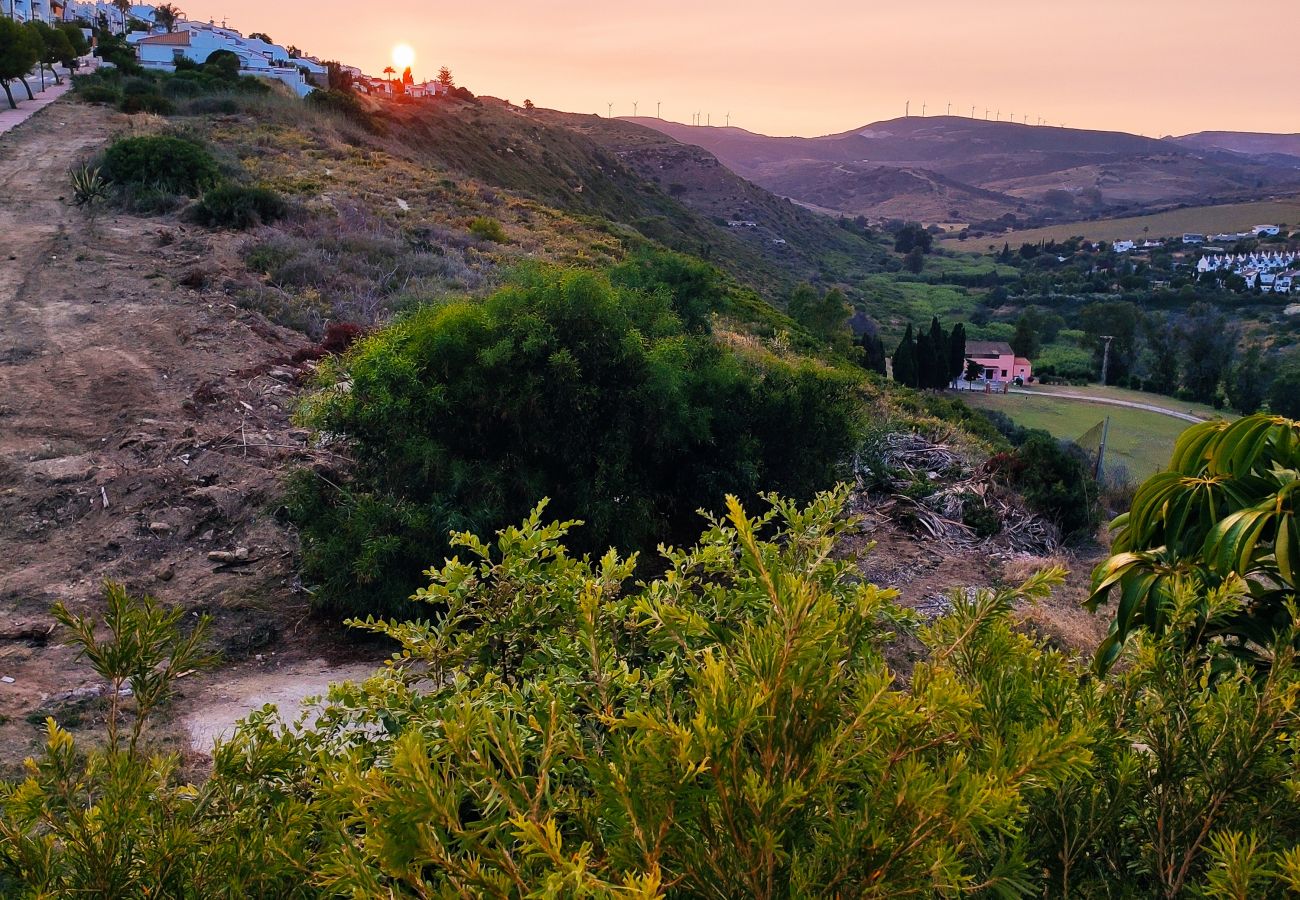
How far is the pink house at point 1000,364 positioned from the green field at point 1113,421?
6.61m

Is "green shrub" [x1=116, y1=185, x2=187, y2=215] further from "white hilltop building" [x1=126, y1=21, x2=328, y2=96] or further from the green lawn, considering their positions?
the green lawn

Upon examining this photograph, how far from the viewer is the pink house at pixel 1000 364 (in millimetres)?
51844

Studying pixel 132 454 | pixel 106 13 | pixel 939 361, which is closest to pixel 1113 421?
pixel 939 361

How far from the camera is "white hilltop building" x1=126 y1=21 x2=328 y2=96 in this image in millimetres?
46084

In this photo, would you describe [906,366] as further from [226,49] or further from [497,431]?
[226,49]

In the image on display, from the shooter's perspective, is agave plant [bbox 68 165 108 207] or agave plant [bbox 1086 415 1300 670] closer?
agave plant [bbox 1086 415 1300 670]

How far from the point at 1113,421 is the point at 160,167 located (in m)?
35.2

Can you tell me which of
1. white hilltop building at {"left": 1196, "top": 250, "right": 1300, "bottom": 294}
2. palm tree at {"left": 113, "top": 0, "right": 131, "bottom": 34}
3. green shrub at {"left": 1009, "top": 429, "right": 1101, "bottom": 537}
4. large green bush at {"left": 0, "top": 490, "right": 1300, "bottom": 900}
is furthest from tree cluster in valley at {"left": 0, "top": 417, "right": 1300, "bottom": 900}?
white hilltop building at {"left": 1196, "top": 250, "right": 1300, "bottom": 294}

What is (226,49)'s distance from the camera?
5116cm

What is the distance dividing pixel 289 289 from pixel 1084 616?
39.6 ft

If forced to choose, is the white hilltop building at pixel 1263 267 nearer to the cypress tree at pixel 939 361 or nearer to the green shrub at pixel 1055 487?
the cypress tree at pixel 939 361

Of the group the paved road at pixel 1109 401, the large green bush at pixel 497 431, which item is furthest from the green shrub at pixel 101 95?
the paved road at pixel 1109 401

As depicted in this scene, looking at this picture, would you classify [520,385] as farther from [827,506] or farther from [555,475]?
[827,506]

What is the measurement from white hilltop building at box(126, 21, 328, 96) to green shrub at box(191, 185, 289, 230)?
30.1 meters
